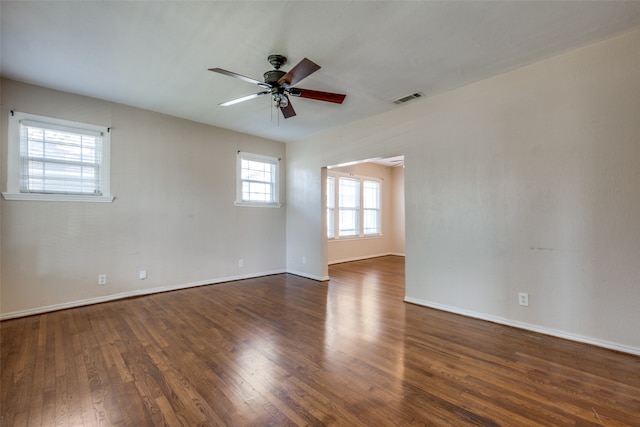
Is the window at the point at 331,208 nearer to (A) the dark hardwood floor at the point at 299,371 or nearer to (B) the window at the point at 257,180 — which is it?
(B) the window at the point at 257,180

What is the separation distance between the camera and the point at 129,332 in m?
2.89

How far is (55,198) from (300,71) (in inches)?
140

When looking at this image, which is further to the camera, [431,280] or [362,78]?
[431,280]

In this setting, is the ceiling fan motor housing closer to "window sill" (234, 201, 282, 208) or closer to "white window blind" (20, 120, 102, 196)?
"white window blind" (20, 120, 102, 196)

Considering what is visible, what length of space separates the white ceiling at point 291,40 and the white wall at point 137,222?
24.7 inches

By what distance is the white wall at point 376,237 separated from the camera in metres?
7.33

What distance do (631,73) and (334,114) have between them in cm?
316

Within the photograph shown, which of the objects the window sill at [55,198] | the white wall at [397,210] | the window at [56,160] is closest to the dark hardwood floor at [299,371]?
the window sill at [55,198]

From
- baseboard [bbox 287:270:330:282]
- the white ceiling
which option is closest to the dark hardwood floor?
baseboard [bbox 287:270:330:282]

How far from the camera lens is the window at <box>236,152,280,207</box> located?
5402 mm

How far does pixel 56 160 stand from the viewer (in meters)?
3.58

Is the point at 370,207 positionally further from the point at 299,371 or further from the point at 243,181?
the point at 299,371

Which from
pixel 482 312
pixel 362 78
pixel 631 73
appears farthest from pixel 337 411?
pixel 631 73

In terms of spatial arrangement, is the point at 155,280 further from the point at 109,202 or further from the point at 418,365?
the point at 418,365
